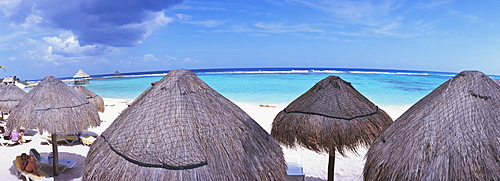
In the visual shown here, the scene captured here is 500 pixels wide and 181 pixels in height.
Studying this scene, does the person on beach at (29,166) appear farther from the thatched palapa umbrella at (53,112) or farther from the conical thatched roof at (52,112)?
the conical thatched roof at (52,112)

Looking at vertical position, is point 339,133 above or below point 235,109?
below

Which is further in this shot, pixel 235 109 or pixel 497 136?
pixel 235 109

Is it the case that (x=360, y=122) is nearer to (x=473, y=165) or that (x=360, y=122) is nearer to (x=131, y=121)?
(x=473, y=165)

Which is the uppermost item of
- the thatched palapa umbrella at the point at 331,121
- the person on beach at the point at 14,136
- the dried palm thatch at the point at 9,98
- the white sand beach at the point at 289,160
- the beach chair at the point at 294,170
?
the thatched palapa umbrella at the point at 331,121

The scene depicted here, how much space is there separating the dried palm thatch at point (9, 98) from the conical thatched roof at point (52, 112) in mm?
5057

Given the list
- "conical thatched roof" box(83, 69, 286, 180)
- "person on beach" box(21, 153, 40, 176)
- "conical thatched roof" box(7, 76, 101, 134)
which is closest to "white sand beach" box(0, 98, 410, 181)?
"person on beach" box(21, 153, 40, 176)

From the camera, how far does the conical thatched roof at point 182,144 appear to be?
2213mm

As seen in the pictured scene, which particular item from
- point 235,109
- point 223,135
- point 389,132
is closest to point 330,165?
point 389,132

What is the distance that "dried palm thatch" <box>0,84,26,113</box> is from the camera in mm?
9727

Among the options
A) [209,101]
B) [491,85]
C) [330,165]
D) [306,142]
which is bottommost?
[330,165]

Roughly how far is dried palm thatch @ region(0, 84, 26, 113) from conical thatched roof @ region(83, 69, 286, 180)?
385 inches

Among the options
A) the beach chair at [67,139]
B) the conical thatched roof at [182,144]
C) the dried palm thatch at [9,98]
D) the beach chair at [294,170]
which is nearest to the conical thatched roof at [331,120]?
the beach chair at [294,170]

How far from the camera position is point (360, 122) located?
4.16m

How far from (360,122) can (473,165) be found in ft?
7.03
